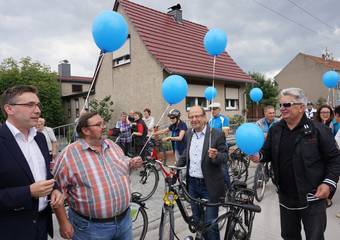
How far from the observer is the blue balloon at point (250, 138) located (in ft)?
11.6

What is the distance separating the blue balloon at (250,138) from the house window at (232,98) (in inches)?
537

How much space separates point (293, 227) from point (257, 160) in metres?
0.73

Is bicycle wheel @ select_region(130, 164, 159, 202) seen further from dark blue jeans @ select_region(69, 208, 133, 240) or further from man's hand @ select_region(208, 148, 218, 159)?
dark blue jeans @ select_region(69, 208, 133, 240)

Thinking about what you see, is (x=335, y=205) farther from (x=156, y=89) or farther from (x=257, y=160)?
(x=156, y=89)

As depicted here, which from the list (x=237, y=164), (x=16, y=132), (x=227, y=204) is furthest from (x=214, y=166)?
(x=237, y=164)

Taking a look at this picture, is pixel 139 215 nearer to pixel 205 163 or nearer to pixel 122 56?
pixel 205 163

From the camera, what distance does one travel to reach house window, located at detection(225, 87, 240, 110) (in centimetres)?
1733

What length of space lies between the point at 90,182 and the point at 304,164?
1.89m

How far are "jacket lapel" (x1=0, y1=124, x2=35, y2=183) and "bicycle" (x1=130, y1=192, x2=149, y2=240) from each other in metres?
1.84

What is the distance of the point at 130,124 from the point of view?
28.1 ft

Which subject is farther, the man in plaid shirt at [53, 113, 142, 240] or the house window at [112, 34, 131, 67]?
the house window at [112, 34, 131, 67]

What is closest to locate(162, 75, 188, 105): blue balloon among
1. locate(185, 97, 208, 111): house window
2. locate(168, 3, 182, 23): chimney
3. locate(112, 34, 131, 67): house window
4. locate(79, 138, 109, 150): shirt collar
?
locate(79, 138, 109, 150): shirt collar

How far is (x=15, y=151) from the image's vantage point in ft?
6.48

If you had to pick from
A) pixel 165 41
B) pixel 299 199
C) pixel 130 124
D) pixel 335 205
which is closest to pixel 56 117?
pixel 165 41
